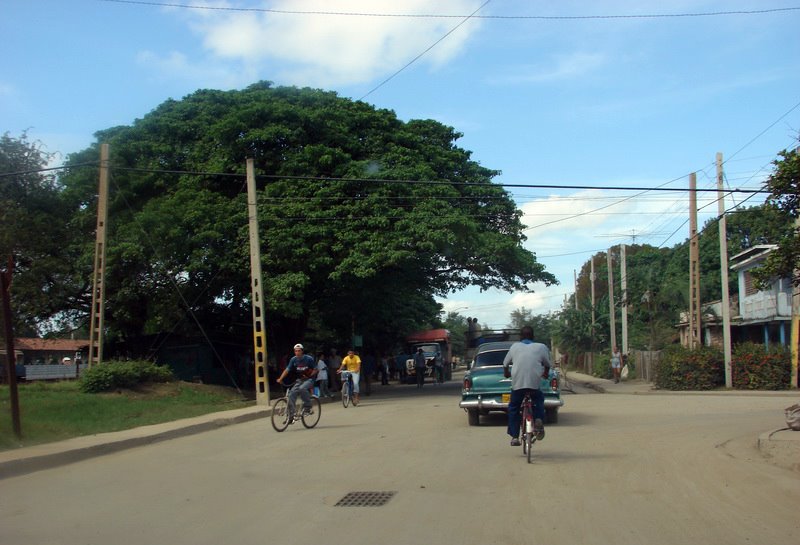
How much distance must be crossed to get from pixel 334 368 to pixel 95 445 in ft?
58.4

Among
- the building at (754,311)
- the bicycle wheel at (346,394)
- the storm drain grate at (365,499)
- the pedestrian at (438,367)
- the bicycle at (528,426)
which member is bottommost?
the pedestrian at (438,367)

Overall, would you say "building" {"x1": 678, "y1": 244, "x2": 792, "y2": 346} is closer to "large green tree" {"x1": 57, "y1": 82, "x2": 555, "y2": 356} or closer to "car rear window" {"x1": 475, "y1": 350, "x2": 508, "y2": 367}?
"large green tree" {"x1": 57, "y1": 82, "x2": 555, "y2": 356}

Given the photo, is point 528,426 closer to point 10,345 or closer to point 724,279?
point 10,345

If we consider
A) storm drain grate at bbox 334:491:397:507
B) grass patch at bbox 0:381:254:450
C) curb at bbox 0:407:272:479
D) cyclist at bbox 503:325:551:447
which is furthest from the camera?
grass patch at bbox 0:381:254:450

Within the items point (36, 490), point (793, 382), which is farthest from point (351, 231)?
point (36, 490)

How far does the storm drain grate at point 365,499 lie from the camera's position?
25.6 ft

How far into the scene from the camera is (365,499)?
8.06 meters

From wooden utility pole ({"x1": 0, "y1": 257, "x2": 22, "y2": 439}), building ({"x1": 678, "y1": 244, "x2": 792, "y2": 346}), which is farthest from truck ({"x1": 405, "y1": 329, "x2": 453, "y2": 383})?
wooden utility pole ({"x1": 0, "y1": 257, "x2": 22, "y2": 439})

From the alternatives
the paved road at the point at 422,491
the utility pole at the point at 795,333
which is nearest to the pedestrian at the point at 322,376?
the paved road at the point at 422,491

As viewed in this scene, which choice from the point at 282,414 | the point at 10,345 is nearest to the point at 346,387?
the point at 282,414

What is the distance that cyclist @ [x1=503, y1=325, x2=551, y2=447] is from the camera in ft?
34.2

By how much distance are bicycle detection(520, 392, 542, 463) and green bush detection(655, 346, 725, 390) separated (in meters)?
20.5

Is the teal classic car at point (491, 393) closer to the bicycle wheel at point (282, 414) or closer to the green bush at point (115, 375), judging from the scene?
the bicycle wheel at point (282, 414)

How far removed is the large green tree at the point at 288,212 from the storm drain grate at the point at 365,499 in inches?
647
